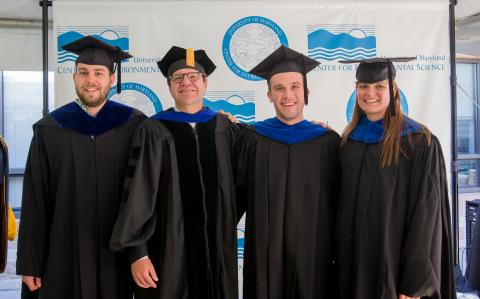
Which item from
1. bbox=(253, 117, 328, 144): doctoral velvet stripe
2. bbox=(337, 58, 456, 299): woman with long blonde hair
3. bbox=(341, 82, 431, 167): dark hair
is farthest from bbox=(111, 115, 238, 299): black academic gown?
bbox=(341, 82, 431, 167): dark hair

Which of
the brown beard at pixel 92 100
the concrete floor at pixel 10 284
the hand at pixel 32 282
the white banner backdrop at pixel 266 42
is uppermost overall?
the white banner backdrop at pixel 266 42

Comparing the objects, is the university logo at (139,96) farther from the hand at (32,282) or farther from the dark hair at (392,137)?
the dark hair at (392,137)

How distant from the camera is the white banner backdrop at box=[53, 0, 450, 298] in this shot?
3842 mm

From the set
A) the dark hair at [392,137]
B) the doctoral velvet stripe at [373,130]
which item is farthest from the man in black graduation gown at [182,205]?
the dark hair at [392,137]

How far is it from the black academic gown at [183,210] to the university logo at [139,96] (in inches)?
60.4

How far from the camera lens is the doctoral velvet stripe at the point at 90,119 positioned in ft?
7.88

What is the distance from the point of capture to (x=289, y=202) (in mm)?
2355

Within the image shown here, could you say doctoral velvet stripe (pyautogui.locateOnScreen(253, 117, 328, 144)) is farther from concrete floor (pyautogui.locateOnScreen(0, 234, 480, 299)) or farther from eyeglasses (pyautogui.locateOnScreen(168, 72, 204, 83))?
concrete floor (pyautogui.locateOnScreen(0, 234, 480, 299))

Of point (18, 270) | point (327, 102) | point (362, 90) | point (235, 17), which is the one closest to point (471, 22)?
point (327, 102)

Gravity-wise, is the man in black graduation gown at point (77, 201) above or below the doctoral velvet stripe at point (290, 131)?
below

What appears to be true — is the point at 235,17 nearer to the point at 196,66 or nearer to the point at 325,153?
the point at 196,66

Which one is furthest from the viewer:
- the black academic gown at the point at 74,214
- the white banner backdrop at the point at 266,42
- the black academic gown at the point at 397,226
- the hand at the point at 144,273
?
the white banner backdrop at the point at 266,42

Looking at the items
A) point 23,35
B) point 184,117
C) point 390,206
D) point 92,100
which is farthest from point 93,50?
point 23,35

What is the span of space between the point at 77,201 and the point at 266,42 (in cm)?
232
